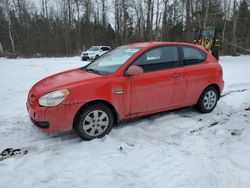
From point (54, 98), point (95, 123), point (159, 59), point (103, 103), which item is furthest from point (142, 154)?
point (159, 59)

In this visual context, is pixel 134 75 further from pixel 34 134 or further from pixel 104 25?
pixel 104 25

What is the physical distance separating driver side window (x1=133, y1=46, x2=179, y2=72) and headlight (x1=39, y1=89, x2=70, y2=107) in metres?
1.42

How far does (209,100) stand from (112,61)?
236cm

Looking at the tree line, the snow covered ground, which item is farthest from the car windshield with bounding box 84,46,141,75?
the tree line

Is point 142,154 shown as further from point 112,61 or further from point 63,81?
point 112,61

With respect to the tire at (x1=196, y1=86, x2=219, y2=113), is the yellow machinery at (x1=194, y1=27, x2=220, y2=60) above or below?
above

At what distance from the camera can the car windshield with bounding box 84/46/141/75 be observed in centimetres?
478

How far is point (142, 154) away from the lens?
388 cm

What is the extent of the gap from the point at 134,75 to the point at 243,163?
220cm

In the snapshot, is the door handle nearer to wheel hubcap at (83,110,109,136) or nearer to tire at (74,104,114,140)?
tire at (74,104,114,140)

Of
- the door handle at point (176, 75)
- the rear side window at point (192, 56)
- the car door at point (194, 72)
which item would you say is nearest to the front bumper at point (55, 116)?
the door handle at point (176, 75)

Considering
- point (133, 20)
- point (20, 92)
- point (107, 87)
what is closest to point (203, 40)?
point (20, 92)

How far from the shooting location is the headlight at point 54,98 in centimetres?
404

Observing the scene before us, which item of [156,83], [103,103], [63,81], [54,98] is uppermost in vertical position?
[63,81]
